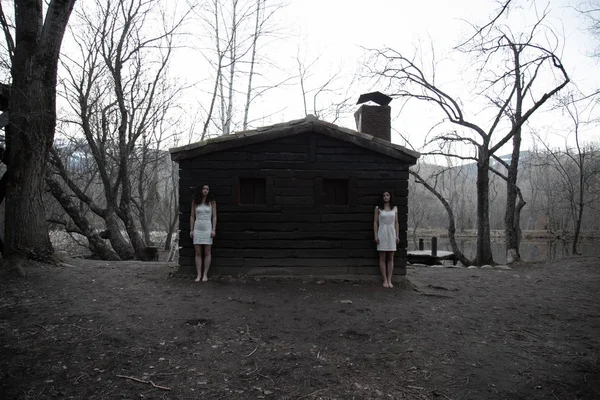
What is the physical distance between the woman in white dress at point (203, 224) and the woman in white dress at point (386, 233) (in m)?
Answer: 3.22

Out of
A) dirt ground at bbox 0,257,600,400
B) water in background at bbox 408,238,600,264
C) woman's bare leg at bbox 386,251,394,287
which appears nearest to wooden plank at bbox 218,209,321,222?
dirt ground at bbox 0,257,600,400

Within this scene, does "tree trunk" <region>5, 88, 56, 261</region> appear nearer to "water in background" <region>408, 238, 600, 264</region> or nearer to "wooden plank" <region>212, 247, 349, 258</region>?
"wooden plank" <region>212, 247, 349, 258</region>

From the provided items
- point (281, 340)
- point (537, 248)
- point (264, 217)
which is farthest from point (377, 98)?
point (537, 248)

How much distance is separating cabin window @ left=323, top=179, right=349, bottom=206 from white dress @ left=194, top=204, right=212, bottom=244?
7.81 ft

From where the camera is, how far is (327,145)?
8.00 metres

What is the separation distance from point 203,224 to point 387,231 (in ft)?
11.8

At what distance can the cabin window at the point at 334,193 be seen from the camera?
8.09 m

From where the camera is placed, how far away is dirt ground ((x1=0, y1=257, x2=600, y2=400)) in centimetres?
417

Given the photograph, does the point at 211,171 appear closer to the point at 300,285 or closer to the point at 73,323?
the point at 300,285

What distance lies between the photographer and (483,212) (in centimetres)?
1481

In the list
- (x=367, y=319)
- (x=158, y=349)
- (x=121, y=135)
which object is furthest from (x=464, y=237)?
(x=158, y=349)

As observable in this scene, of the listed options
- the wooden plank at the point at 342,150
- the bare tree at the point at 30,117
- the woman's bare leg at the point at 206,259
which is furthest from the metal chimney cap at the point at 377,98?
the bare tree at the point at 30,117

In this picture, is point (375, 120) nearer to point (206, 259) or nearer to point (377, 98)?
point (377, 98)

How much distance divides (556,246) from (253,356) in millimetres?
32691
